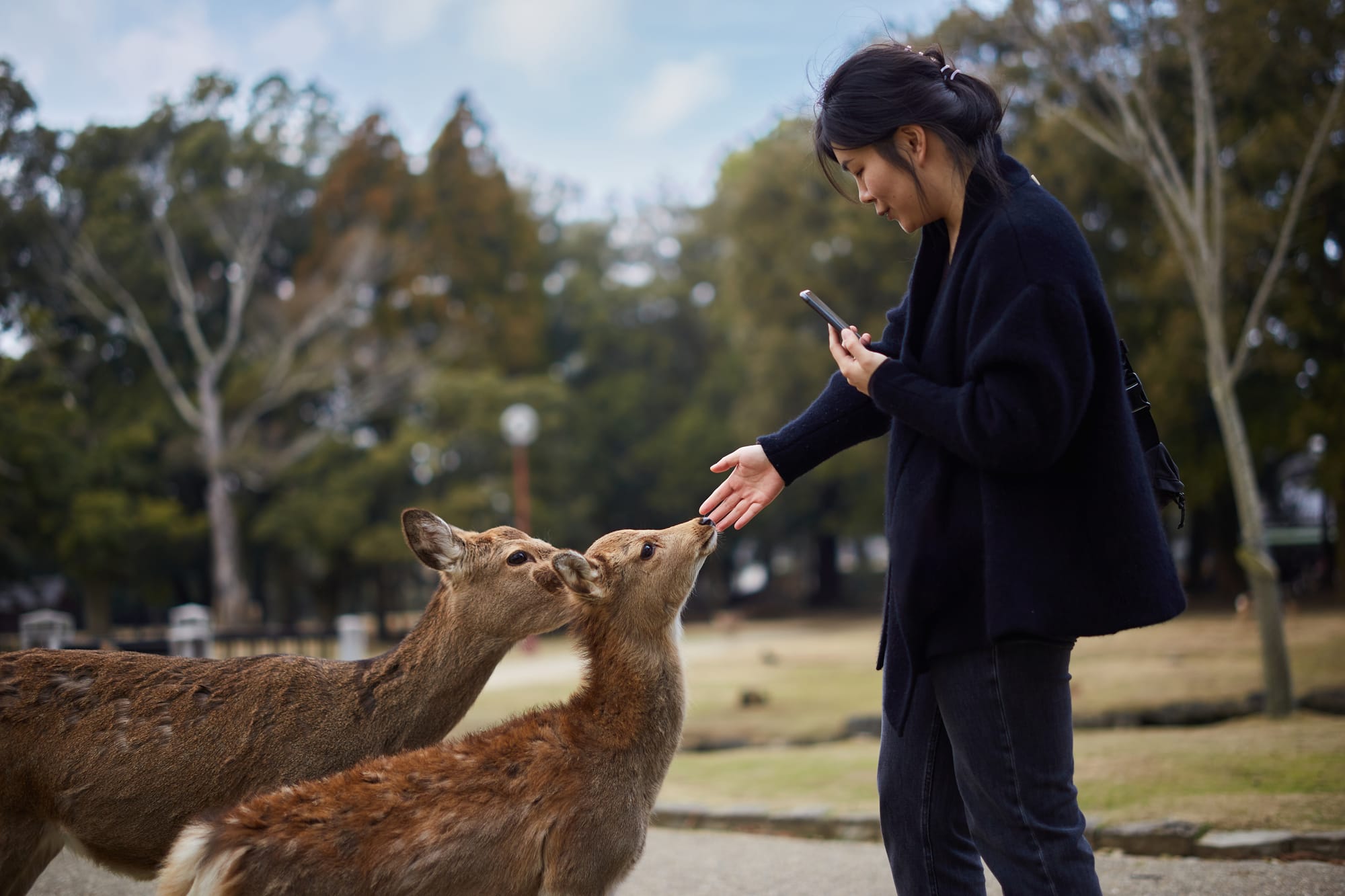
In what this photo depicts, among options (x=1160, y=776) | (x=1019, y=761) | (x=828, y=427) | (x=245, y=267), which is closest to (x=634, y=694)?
(x=828, y=427)

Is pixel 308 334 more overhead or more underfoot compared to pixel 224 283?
more underfoot

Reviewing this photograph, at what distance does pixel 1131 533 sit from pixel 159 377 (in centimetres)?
3180

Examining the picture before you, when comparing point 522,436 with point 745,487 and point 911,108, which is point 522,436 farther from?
point 911,108

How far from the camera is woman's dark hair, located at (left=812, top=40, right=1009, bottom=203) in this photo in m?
2.99

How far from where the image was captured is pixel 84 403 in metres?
30.1

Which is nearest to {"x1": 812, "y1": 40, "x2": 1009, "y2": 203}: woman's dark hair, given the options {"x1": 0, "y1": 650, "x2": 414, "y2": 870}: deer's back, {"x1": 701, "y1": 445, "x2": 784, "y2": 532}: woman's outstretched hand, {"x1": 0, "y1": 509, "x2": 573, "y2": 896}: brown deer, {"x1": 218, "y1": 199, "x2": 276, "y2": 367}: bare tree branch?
{"x1": 701, "y1": 445, "x2": 784, "y2": 532}: woman's outstretched hand

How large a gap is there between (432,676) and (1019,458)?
2.64 m

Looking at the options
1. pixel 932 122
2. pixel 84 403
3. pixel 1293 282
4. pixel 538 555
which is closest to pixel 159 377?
pixel 84 403

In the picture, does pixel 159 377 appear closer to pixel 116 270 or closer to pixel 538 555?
pixel 116 270

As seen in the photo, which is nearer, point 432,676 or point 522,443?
point 432,676

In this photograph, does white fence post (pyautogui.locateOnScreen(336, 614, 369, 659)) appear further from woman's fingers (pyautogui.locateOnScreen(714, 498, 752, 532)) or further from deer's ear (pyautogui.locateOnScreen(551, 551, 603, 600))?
woman's fingers (pyautogui.locateOnScreen(714, 498, 752, 532))

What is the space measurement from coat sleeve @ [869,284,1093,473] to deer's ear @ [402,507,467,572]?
2.69m

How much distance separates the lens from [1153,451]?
3172mm

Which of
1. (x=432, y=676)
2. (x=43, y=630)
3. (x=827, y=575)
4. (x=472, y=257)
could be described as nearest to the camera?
(x=432, y=676)
